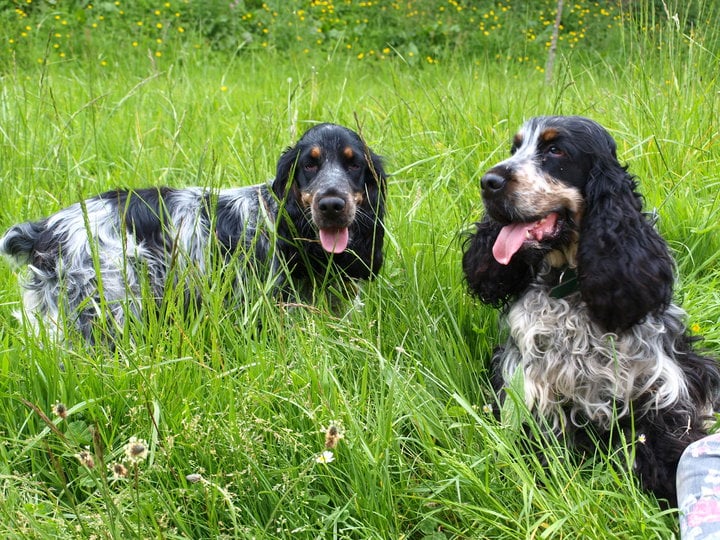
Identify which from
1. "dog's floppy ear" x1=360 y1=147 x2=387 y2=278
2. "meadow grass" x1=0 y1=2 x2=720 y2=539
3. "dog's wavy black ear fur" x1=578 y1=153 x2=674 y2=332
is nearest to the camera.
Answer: "meadow grass" x1=0 y1=2 x2=720 y2=539

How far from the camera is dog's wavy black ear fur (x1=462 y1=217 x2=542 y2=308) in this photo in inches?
121

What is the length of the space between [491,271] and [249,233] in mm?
1363

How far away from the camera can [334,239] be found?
3.69 meters

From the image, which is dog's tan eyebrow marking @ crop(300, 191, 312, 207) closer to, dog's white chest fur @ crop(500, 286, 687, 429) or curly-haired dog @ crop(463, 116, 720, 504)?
curly-haired dog @ crop(463, 116, 720, 504)

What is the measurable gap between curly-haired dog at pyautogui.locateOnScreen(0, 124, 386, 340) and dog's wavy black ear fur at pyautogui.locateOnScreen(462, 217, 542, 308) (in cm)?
60

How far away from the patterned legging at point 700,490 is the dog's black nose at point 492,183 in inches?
41.1

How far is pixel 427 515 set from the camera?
92.0 inches

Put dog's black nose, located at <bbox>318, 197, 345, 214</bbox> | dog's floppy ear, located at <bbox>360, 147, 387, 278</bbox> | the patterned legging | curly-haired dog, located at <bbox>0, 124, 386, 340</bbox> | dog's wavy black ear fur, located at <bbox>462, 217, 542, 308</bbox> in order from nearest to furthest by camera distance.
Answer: the patterned legging
dog's wavy black ear fur, located at <bbox>462, 217, 542, 308</bbox>
dog's black nose, located at <bbox>318, 197, 345, 214</bbox>
curly-haired dog, located at <bbox>0, 124, 386, 340</bbox>
dog's floppy ear, located at <bbox>360, 147, 387, 278</bbox>

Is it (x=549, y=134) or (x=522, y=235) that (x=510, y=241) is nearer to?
(x=522, y=235)

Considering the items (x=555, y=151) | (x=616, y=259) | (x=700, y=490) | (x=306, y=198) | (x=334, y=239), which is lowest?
(x=700, y=490)

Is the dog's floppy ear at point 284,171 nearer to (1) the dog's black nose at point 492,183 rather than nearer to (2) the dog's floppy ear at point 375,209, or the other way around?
(2) the dog's floppy ear at point 375,209

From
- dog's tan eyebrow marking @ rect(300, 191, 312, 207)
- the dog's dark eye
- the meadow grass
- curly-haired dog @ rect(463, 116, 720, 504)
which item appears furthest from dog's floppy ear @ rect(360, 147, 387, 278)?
the dog's dark eye

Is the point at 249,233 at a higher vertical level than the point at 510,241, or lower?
lower

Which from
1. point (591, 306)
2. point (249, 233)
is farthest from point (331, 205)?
point (591, 306)
